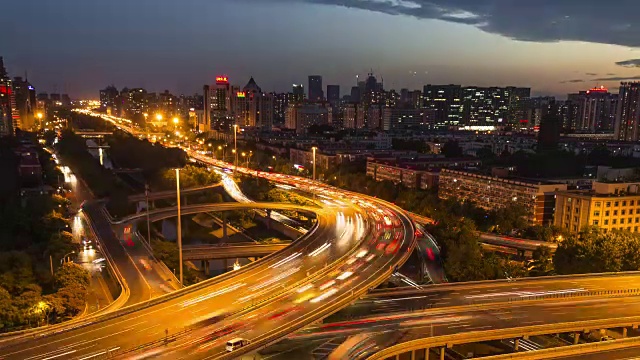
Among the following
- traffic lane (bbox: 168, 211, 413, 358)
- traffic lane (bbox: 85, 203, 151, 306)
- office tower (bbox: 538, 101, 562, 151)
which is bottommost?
traffic lane (bbox: 85, 203, 151, 306)

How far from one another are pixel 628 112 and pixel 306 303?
118992mm

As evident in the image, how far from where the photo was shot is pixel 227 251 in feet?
102

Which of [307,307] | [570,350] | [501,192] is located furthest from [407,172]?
[307,307]

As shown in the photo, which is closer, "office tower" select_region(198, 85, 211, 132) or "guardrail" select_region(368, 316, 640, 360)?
"guardrail" select_region(368, 316, 640, 360)

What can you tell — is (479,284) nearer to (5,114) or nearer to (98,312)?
(98,312)

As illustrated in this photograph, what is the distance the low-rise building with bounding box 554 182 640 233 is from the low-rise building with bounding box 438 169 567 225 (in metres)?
1.38

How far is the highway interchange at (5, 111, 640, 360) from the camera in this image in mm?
15414

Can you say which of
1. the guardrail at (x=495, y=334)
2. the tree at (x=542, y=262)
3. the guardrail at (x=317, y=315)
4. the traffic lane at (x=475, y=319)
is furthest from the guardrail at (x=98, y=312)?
the tree at (x=542, y=262)

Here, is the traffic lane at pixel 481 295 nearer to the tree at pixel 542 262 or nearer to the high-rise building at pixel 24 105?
the tree at pixel 542 262

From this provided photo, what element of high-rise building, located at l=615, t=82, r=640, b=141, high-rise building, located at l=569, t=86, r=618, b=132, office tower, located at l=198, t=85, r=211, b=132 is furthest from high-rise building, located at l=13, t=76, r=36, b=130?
high-rise building, located at l=569, t=86, r=618, b=132

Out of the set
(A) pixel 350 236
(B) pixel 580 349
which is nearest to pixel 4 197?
(A) pixel 350 236

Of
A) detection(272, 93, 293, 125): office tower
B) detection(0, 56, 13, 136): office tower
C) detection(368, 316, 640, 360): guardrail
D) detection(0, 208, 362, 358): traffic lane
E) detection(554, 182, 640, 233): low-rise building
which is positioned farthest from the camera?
detection(272, 93, 293, 125): office tower

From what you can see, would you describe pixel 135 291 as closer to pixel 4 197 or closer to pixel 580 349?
pixel 580 349

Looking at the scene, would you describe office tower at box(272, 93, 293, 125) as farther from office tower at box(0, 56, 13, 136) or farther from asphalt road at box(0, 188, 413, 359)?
asphalt road at box(0, 188, 413, 359)
